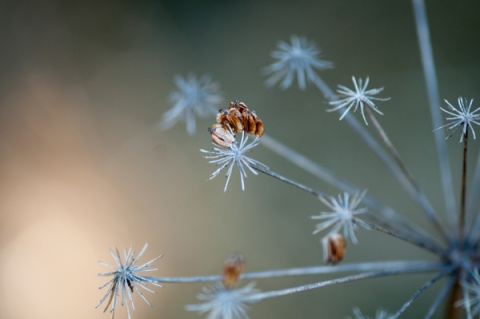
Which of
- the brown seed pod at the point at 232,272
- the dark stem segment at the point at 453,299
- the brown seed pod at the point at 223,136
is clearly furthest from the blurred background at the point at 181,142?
the brown seed pod at the point at 223,136

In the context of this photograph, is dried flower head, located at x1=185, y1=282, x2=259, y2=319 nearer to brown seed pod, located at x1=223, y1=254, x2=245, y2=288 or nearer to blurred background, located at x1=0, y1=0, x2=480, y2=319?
brown seed pod, located at x1=223, y1=254, x2=245, y2=288

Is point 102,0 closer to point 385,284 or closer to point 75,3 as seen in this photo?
point 75,3

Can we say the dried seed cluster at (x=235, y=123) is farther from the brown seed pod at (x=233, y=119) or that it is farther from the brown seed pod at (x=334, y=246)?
the brown seed pod at (x=334, y=246)

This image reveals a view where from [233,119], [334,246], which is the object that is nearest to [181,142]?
[233,119]

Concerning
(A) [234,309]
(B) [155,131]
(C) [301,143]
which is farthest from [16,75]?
(A) [234,309]

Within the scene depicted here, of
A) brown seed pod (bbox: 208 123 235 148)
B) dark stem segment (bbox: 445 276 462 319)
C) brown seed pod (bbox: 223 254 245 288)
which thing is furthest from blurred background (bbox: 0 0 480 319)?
brown seed pod (bbox: 208 123 235 148)

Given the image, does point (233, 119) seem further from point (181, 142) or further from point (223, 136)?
point (181, 142)

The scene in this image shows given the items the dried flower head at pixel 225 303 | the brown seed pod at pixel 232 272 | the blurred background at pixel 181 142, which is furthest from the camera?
the blurred background at pixel 181 142
